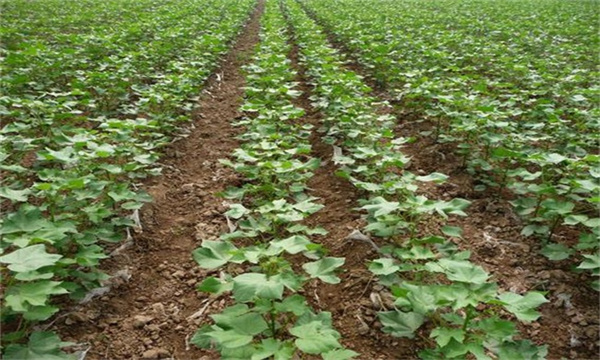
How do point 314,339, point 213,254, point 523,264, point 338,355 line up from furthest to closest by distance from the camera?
1. point 523,264
2. point 213,254
3. point 338,355
4. point 314,339

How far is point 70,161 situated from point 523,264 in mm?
3524

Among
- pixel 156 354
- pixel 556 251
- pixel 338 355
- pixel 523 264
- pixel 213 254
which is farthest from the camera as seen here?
pixel 523 264

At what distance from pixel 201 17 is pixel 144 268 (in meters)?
13.4

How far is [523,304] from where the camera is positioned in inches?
85.8

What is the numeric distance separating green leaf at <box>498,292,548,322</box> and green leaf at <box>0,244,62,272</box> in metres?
2.25

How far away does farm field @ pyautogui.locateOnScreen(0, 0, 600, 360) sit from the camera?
2227 mm

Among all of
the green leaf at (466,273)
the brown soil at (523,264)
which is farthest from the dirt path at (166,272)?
the brown soil at (523,264)

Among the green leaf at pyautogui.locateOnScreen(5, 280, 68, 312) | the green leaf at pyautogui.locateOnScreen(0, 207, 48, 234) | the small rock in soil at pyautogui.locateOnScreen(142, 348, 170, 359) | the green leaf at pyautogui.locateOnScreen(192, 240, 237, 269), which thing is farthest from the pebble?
the green leaf at pyautogui.locateOnScreen(5, 280, 68, 312)

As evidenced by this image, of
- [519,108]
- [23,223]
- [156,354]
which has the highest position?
[23,223]

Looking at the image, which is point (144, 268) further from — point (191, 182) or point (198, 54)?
point (198, 54)

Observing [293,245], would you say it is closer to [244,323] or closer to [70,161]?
[244,323]

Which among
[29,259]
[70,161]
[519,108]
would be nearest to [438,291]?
[29,259]

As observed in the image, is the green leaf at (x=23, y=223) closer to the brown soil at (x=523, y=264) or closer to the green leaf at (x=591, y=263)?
the brown soil at (x=523, y=264)

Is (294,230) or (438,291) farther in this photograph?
(294,230)
